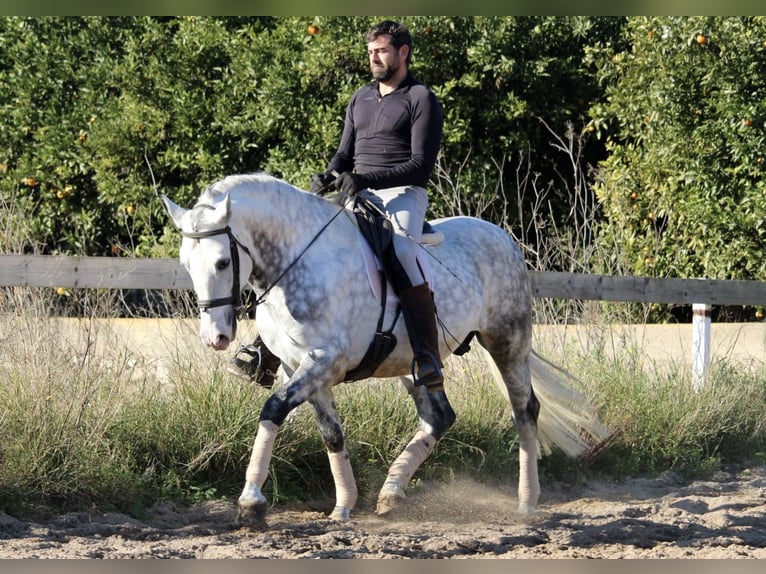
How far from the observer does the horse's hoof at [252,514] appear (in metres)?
5.54

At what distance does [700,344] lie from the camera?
9086 mm

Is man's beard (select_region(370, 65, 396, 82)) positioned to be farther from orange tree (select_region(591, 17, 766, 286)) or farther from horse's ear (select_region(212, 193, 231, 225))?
orange tree (select_region(591, 17, 766, 286))

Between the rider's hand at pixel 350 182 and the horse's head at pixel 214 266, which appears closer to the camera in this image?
the horse's head at pixel 214 266

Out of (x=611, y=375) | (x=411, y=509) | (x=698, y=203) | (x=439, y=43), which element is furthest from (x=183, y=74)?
(x=411, y=509)

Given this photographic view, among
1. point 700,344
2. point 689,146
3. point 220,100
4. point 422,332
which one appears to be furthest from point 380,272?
point 220,100

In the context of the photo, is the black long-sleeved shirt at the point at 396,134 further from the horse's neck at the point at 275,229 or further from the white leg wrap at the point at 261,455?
the white leg wrap at the point at 261,455

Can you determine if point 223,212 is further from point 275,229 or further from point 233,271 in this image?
point 275,229

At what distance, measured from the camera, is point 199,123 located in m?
12.7

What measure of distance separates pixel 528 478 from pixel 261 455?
1994mm

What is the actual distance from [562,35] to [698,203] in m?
2.78

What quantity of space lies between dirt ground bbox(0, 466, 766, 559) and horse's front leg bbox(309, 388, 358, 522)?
0.10m

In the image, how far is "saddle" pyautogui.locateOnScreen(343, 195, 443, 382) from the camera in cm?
605

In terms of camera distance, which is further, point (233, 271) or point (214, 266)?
point (233, 271)

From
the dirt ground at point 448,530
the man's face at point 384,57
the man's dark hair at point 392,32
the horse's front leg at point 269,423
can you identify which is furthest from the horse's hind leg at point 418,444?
the man's dark hair at point 392,32
